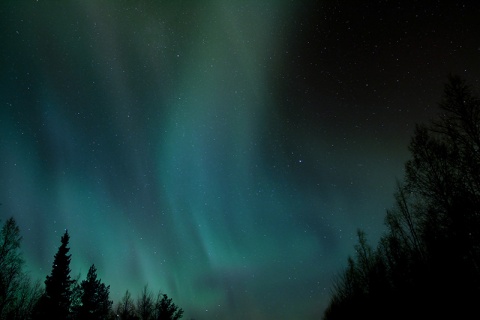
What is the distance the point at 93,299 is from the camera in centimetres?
3434

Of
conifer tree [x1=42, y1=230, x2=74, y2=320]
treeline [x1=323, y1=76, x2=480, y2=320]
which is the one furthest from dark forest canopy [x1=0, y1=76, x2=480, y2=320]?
conifer tree [x1=42, y1=230, x2=74, y2=320]

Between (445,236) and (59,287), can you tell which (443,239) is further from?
(59,287)

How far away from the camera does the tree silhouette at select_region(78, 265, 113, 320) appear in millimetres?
27495

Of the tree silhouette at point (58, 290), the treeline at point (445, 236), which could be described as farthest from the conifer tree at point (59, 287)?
the treeline at point (445, 236)

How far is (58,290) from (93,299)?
14.4 metres

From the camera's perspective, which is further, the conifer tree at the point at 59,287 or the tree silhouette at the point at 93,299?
the tree silhouette at the point at 93,299

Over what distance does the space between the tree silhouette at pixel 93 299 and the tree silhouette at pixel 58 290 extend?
15.0 ft

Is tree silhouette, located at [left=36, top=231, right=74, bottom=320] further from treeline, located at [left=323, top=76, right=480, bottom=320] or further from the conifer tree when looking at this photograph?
treeline, located at [left=323, top=76, right=480, bottom=320]

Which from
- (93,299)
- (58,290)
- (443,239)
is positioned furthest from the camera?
(93,299)

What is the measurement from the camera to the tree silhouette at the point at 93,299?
90.2ft

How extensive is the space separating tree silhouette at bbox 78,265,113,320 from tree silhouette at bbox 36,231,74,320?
15.0ft

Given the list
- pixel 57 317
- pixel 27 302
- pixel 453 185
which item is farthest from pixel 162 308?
pixel 27 302

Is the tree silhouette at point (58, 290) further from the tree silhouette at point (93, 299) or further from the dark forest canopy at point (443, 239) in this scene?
the dark forest canopy at point (443, 239)

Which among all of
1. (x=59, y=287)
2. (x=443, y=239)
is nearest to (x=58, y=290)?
(x=59, y=287)
